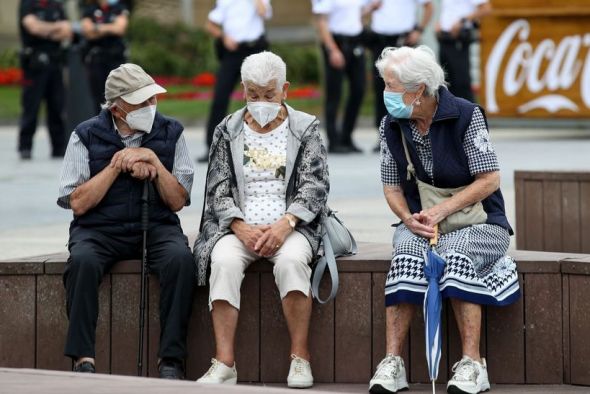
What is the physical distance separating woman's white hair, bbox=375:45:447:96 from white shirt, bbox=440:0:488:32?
31.8 ft

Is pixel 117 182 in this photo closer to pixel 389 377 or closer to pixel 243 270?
pixel 243 270

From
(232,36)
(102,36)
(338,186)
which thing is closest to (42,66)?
(102,36)

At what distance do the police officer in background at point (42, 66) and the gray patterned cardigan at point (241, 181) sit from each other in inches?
403

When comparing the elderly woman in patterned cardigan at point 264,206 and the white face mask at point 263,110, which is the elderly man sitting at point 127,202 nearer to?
the elderly woman in patterned cardigan at point 264,206

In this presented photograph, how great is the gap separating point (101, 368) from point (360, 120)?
17.6m

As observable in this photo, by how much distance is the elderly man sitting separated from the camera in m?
6.31

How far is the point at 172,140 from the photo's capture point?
21.7 ft

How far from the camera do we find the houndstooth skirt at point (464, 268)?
602 centimetres

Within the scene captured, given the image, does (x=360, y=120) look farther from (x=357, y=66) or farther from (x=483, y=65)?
(x=357, y=66)

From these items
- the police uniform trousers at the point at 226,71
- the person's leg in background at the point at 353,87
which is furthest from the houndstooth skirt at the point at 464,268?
the person's leg in background at the point at 353,87

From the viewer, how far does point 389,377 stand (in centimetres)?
602

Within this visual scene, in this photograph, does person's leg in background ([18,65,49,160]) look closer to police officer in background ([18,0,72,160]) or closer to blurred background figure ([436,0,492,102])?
police officer in background ([18,0,72,160])

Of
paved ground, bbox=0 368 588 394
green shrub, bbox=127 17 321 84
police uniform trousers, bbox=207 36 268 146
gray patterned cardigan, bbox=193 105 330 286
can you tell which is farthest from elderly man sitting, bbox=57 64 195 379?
green shrub, bbox=127 17 321 84

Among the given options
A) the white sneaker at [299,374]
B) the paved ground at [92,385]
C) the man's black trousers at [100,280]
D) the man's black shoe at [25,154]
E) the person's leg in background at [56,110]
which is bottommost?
the white sneaker at [299,374]
